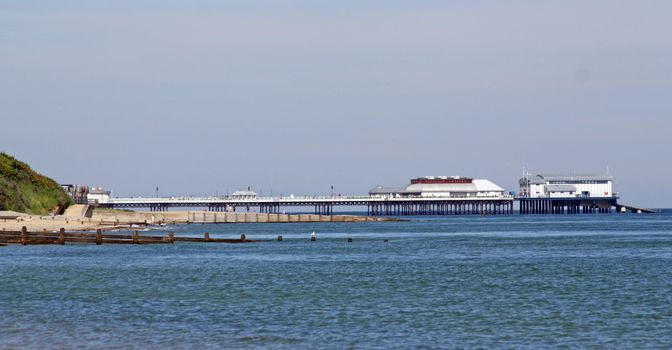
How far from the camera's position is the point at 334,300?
3819cm

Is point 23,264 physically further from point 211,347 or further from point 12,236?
point 211,347

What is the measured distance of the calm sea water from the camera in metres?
28.1

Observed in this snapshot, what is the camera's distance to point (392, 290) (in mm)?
42000

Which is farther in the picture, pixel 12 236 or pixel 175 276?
pixel 12 236

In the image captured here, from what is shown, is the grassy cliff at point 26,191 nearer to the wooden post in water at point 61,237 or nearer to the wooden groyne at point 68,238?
the wooden groyne at point 68,238

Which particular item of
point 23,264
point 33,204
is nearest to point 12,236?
point 23,264

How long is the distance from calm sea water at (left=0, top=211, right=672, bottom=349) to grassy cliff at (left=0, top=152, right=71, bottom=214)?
61117 millimetres

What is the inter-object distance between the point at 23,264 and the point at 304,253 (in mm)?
20968

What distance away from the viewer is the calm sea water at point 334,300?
92.1ft

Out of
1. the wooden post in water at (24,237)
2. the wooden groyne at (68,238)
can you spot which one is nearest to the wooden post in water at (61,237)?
the wooden groyne at (68,238)

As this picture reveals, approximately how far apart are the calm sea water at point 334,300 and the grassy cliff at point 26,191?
61.1 meters

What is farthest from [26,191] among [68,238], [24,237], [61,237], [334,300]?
[334,300]

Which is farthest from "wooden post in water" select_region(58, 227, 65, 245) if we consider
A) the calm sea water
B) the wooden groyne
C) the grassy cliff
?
the grassy cliff

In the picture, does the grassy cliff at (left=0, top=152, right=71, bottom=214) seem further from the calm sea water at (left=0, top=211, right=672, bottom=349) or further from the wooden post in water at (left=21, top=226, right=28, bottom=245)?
the calm sea water at (left=0, top=211, right=672, bottom=349)
